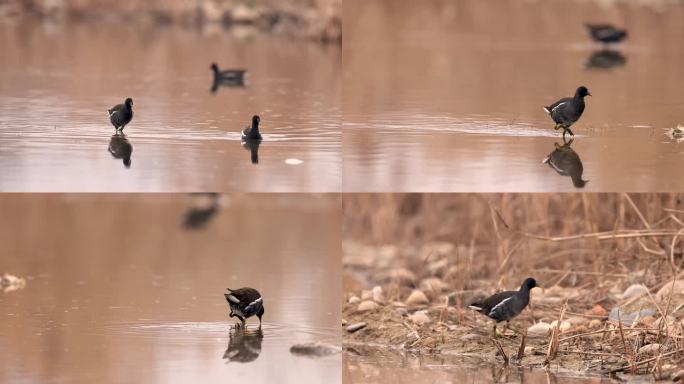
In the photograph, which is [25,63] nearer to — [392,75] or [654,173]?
[392,75]

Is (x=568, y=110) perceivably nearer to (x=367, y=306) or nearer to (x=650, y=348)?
(x=367, y=306)

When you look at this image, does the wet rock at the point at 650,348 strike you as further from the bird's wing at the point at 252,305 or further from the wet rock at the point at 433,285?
the bird's wing at the point at 252,305

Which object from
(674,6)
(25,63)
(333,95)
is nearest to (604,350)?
(333,95)

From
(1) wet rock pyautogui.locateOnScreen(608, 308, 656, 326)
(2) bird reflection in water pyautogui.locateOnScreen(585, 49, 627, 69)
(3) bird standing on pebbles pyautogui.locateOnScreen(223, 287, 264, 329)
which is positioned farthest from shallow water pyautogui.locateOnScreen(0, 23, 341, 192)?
(2) bird reflection in water pyautogui.locateOnScreen(585, 49, 627, 69)

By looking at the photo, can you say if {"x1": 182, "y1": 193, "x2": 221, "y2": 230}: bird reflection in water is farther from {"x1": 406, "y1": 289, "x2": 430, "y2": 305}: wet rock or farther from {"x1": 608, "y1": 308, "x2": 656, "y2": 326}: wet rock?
{"x1": 608, "y1": 308, "x2": 656, "y2": 326}: wet rock

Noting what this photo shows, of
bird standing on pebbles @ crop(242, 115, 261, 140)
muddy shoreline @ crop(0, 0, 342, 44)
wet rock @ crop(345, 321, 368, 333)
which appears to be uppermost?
muddy shoreline @ crop(0, 0, 342, 44)

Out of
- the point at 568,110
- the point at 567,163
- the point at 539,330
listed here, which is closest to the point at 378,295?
the point at 539,330
